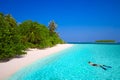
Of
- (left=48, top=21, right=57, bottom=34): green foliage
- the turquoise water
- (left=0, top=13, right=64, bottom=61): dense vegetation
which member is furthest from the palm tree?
the turquoise water

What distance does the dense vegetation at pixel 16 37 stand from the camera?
12.7m

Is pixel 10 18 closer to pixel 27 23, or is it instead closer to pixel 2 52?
pixel 27 23

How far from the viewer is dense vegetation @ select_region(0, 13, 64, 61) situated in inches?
502

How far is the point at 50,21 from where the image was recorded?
47219 millimetres

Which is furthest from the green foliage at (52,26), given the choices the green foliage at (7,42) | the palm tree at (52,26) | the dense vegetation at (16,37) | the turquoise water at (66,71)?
the green foliage at (7,42)

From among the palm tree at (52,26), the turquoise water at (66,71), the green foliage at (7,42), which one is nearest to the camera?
the turquoise water at (66,71)

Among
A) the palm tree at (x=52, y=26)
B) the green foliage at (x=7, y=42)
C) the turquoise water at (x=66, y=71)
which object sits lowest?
the turquoise water at (x=66, y=71)

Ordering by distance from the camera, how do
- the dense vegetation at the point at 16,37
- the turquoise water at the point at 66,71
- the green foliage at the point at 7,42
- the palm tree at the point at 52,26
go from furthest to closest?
the palm tree at the point at 52,26
the dense vegetation at the point at 16,37
the green foliage at the point at 7,42
the turquoise water at the point at 66,71

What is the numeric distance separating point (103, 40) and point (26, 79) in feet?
419

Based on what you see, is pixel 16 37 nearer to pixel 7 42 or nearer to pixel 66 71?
pixel 7 42

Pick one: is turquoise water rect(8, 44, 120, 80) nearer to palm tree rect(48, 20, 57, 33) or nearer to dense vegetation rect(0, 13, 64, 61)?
dense vegetation rect(0, 13, 64, 61)

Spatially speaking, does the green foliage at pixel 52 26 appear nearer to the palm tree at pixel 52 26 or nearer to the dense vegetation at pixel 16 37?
the palm tree at pixel 52 26

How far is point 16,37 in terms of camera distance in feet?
47.4

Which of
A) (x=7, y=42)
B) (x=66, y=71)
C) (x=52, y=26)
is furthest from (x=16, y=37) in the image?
(x=52, y=26)
